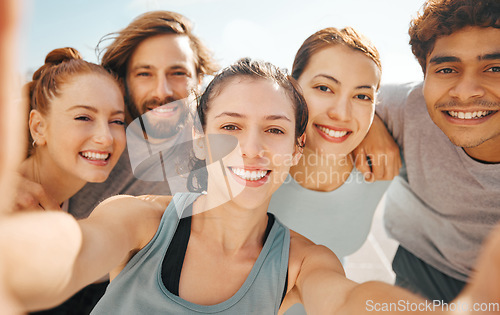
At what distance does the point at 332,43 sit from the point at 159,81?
2.07 feet

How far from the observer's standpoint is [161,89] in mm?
1251

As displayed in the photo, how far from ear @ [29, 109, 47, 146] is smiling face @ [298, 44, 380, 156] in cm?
78

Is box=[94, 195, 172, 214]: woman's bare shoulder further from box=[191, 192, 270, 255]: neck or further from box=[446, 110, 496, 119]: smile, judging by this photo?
box=[446, 110, 496, 119]: smile

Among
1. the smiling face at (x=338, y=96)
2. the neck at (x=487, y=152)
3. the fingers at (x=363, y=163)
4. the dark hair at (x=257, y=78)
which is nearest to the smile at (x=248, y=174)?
the dark hair at (x=257, y=78)

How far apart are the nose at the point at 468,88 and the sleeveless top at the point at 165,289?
0.67 m

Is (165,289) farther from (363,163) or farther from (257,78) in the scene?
(363,163)

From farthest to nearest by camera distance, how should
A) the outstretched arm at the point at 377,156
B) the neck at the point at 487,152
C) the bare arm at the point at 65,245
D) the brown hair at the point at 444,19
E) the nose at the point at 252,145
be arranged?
the outstretched arm at the point at 377,156 < the neck at the point at 487,152 < the brown hair at the point at 444,19 < the nose at the point at 252,145 < the bare arm at the point at 65,245

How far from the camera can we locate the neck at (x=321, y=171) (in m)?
1.13

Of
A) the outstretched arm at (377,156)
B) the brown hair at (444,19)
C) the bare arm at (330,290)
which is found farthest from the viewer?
the outstretched arm at (377,156)

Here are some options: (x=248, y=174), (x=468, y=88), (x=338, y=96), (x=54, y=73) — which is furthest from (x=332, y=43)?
(x=54, y=73)

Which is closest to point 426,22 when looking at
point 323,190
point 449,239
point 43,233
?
point 323,190

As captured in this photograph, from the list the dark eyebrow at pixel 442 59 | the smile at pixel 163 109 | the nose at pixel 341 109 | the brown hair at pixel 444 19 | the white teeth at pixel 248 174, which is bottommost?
the smile at pixel 163 109

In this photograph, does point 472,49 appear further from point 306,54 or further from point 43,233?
point 43,233

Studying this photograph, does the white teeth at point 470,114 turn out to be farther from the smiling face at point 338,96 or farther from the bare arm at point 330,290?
the bare arm at point 330,290
